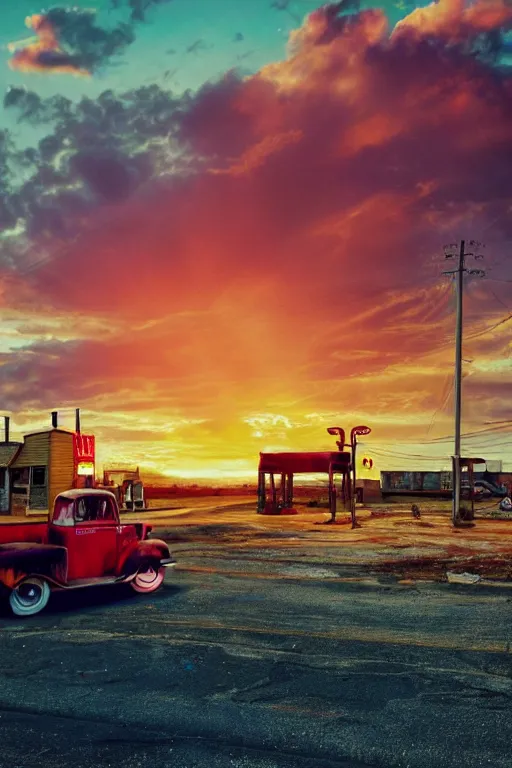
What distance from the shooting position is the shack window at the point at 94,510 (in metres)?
12.8

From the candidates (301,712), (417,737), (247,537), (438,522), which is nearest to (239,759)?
(301,712)

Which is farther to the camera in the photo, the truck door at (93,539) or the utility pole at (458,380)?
the utility pole at (458,380)

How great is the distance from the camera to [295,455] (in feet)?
136

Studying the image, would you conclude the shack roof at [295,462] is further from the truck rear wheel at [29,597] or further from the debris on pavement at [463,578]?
the truck rear wheel at [29,597]

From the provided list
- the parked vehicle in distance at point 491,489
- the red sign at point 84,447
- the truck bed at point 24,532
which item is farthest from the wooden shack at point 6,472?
the parked vehicle in distance at point 491,489

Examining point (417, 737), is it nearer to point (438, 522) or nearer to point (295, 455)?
point (438, 522)

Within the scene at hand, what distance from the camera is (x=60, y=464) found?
4144 cm

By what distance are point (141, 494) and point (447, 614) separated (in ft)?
122

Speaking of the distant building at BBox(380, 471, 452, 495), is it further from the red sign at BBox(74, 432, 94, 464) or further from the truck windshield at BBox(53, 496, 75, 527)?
the truck windshield at BBox(53, 496, 75, 527)

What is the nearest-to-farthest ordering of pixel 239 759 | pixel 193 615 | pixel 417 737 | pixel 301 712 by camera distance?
pixel 239 759, pixel 417 737, pixel 301 712, pixel 193 615

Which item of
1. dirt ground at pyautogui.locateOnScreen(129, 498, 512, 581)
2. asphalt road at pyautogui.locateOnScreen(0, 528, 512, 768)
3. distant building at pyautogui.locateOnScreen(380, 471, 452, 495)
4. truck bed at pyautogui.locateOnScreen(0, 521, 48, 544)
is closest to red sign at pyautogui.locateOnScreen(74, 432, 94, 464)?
dirt ground at pyautogui.locateOnScreen(129, 498, 512, 581)

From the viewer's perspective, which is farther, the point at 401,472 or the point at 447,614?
the point at 401,472

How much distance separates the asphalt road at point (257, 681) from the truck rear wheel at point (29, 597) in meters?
0.23

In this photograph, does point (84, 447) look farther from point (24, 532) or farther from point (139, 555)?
point (24, 532)
